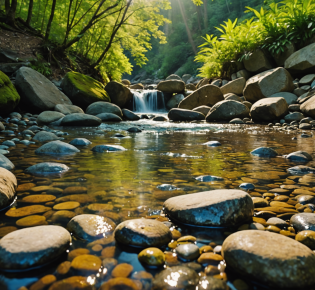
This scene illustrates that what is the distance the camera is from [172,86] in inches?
601

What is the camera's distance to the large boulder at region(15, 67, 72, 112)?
800 cm

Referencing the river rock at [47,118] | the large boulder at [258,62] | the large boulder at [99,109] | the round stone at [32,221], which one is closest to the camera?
the round stone at [32,221]

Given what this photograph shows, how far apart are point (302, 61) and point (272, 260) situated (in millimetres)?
10162

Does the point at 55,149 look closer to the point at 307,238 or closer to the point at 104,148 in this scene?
the point at 104,148

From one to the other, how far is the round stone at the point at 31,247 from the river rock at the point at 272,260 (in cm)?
77

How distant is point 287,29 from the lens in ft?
34.6

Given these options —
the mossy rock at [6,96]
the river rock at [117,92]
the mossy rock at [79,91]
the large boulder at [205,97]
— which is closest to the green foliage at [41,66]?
the mossy rock at [79,91]

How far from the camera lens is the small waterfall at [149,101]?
14.4m

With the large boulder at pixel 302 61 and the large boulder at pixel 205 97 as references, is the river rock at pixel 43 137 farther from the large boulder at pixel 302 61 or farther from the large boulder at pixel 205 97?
the large boulder at pixel 302 61

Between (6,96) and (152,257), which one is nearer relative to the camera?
(152,257)

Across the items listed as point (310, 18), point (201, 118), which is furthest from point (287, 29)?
point (201, 118)

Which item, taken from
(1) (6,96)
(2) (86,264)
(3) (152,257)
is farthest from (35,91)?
(3) (152,257)

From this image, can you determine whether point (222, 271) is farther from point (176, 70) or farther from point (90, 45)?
point (176, 70)

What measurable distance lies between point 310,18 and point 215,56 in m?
4.78
